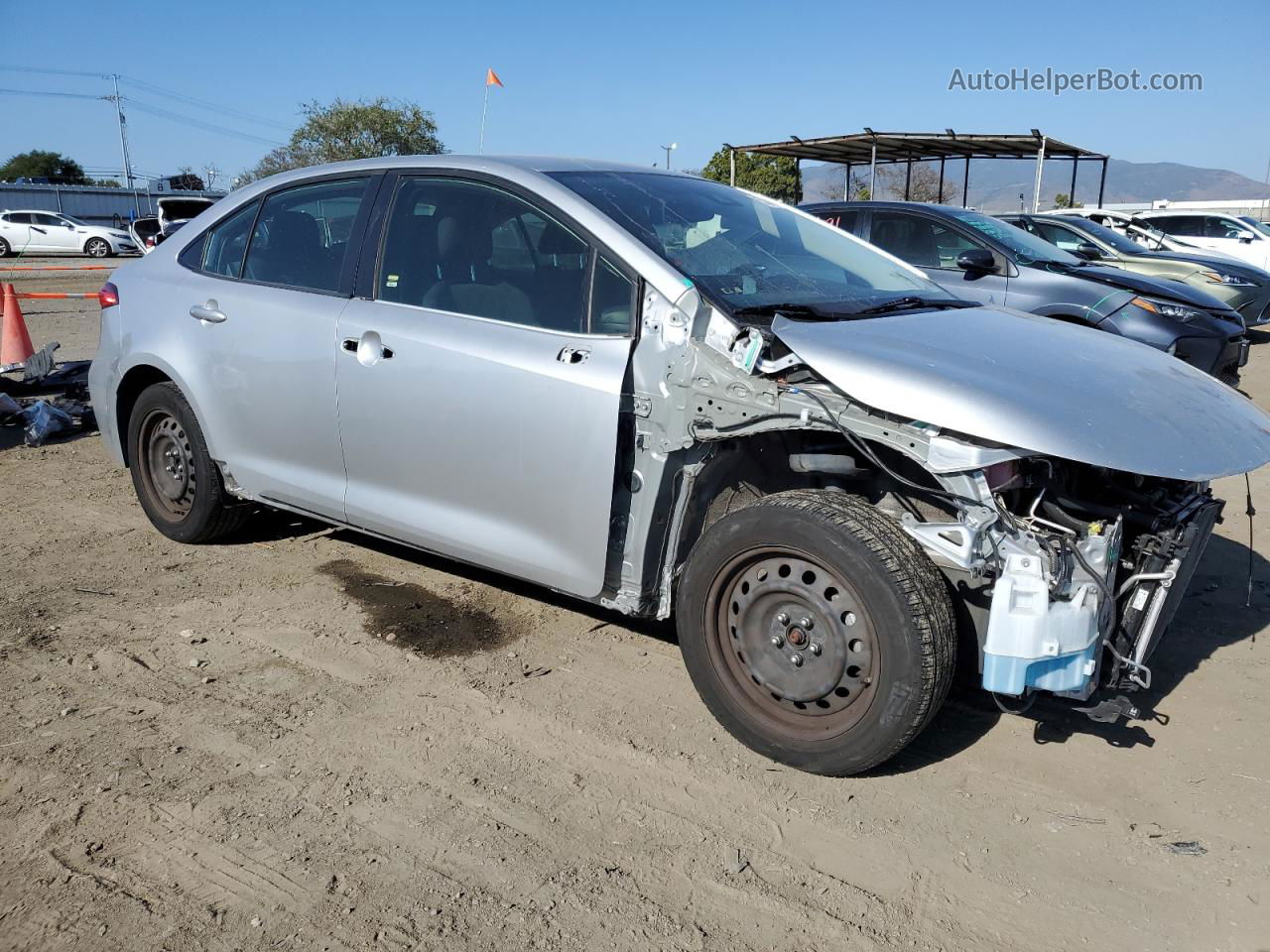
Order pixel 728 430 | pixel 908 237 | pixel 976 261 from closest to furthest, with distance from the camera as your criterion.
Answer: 1. pixel 728 430
2. pixel 976 261
3. pixel 908 237

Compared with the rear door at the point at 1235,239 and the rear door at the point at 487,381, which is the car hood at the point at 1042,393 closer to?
the rear door at the point at 487,381

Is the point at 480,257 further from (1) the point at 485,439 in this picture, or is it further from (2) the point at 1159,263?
(2) the point at 1159,263

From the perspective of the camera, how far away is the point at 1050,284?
8219 mm

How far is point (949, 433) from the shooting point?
285 centimetres

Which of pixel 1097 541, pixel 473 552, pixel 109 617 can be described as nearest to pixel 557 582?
pixel 473 552

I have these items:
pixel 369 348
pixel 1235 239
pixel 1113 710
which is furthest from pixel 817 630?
pixel 1235 239

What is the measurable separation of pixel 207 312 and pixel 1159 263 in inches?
439

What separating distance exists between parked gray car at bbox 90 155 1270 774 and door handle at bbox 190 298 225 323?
0.01 m

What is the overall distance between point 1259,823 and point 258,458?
3894mm

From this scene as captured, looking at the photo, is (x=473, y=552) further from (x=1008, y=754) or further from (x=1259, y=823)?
(x=1259, y=823)

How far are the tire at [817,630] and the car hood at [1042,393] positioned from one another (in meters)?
0.39

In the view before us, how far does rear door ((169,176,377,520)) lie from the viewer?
423 centimetres

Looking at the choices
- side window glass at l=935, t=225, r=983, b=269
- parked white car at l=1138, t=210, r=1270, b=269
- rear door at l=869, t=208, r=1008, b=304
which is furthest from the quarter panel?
parked white car at l=1138, t=210, r=1270, b=269

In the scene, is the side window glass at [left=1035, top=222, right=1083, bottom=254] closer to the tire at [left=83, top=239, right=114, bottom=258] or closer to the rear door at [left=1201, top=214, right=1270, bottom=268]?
the rear door at [left=1201, top=214, right=1270, bottom=268]
